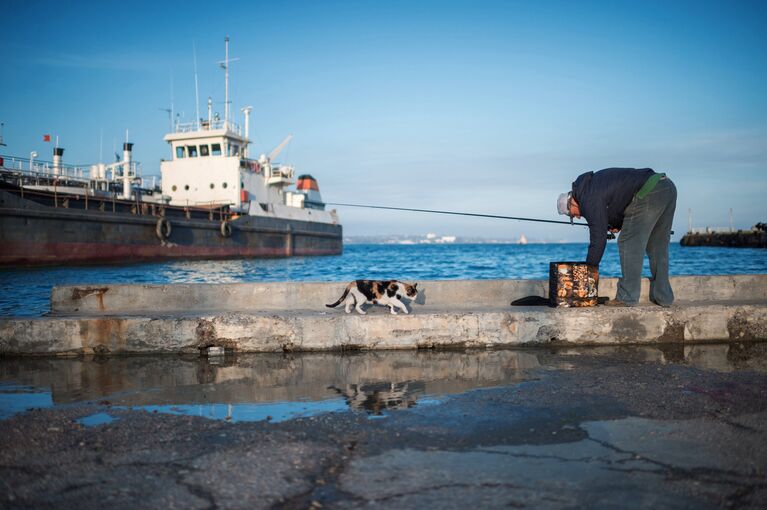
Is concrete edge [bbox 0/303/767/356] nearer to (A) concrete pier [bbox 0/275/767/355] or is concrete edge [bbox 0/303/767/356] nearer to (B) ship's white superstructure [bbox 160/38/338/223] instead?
(A) concrete pier [bbox 0/275/767/355]

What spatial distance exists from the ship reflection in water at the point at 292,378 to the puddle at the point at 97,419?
221mm

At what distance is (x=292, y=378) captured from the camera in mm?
4086

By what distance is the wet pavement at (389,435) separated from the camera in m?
2.01

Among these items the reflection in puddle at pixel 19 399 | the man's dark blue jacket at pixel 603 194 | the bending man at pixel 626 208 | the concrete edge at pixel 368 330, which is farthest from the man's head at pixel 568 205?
the reflection in puddle at pixel 19 399

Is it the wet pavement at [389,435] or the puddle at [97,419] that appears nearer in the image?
the wet pavement at [389,435]

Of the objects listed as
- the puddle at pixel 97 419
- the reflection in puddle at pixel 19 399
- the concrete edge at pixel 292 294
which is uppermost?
the concrete edge at pixel 292 294

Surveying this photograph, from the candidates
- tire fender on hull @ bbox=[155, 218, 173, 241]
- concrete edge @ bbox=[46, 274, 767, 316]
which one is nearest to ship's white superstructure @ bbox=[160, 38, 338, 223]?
tire fender on hull @ bbox=[155, 218, 173, 241]

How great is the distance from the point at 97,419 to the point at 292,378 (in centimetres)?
137

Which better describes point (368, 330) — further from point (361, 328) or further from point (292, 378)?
point (292, 378)

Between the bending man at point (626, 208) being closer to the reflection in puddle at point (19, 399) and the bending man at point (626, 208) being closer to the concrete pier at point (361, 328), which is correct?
the concrete pier at point (361, 328)

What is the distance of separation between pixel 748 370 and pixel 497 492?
3000 mm

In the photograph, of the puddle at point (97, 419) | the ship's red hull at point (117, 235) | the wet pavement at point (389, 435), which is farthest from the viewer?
the ship's red hull at point (117, 235)

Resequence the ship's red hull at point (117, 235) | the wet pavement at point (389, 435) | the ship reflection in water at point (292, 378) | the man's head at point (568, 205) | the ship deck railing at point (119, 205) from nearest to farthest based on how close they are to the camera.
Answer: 1. the wet pavement at point (389, 435)
2. the ship reflection in water at point (292, 378)
3. the man's head at point (568, 205)
4. the ship's red hull at point (117, 235)
5. the ship deck railing at point (119, 205)

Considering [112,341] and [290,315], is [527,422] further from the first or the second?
[112,341]
